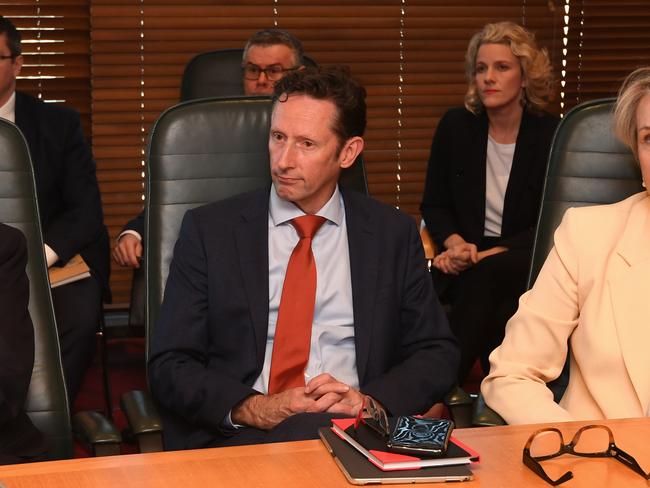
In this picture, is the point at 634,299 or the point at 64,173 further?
the point at 64,173

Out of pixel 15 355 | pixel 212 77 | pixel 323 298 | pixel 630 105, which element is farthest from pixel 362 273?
pixel 212 77

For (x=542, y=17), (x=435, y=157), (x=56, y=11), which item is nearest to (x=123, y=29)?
(x=56, y=11)

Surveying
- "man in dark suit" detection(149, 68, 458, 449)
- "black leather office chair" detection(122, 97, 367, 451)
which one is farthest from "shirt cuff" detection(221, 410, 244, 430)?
"black leather office chair" detection(122, 97, 367, 451)

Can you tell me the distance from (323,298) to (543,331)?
1.69ft

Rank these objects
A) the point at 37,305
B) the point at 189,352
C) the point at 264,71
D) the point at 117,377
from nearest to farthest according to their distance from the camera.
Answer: the point at 37,305 < the point at 189,352 < the point at 264,71 < the point at 117,377

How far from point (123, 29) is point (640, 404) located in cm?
328

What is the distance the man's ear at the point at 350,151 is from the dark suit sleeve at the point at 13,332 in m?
0.79

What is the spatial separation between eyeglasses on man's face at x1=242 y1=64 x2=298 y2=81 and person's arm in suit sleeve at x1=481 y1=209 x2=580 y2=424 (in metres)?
1.96

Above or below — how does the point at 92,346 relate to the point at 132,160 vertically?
below

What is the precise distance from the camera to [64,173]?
3564mm

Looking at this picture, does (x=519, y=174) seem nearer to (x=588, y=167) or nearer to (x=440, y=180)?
(x=440, y=180)

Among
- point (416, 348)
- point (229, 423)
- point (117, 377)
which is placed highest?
point (416, 348)

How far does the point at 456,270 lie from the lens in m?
Result: 3.76

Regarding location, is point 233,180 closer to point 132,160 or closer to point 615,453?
point 615,453
